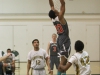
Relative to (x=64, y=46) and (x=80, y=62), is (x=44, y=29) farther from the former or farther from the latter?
(x=80, y=62)

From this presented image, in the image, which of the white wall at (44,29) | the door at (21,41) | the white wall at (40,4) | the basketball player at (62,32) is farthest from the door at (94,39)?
the basketball player at (62,32)

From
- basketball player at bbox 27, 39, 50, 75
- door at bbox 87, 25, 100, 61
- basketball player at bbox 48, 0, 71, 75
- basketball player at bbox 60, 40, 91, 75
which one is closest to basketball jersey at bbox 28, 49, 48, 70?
basketball player at bbox 27, 39, 50, 75

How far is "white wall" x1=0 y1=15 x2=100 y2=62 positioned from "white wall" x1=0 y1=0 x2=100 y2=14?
19.1 inches

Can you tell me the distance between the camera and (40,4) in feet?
56.6

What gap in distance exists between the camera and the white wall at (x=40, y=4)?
1720cm

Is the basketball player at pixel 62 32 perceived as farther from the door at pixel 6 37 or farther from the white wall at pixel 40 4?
the door at pixel 6 37

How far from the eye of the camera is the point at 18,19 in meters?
17.1

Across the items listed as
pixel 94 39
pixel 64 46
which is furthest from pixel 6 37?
pixel 64 46

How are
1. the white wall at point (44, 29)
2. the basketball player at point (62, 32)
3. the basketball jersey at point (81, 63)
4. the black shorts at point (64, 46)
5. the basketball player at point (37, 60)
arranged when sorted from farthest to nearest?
the white wall at point (44, 29)
the basketball player at point (37, 60)
the black shorts at point (64, 46)
the basketball player at point (62, 32)
the basketball jersey at point (81, 63)

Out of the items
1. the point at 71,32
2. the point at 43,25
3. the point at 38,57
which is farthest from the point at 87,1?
the point at 38,57

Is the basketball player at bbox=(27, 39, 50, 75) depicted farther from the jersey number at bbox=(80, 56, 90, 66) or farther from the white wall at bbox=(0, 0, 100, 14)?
the white wall at bbox=(0, 0, 100, 14)

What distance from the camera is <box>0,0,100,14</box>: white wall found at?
56.4 ft

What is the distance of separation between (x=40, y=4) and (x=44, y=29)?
197cm

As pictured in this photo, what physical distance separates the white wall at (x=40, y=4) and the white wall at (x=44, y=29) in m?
0.49
